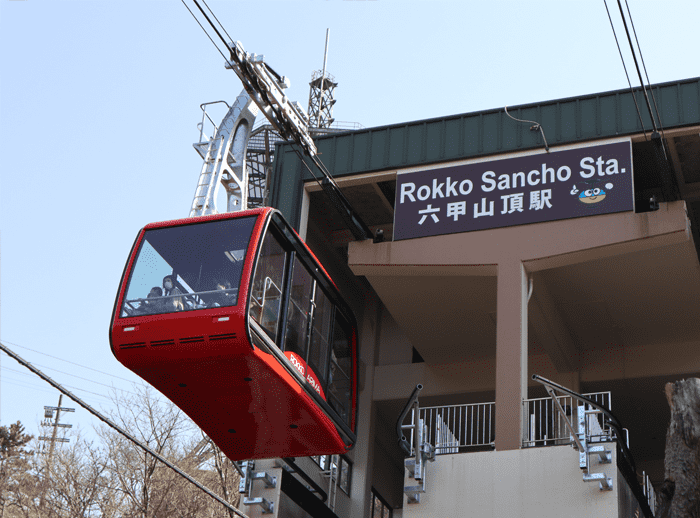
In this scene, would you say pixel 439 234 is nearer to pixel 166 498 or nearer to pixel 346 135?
pixel 346 135

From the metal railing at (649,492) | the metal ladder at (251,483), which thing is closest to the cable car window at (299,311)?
the metal ladder at (251,483)

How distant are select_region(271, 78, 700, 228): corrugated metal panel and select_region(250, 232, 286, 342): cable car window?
6614 millimetres

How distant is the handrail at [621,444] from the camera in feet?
48.4

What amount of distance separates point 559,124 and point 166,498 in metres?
18.0

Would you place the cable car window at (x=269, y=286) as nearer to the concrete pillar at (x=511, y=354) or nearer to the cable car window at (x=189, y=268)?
the cable car window at (x=189, y=268)

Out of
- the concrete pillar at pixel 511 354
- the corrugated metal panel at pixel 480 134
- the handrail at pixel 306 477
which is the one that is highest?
the corrugated metal panel at pixel 480 134

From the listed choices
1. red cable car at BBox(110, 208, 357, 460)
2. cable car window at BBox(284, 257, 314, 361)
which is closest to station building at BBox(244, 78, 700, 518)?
red cable car at BBox(110, 208, 357, 460)

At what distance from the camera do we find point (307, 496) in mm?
18266

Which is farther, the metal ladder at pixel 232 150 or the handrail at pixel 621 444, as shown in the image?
the metal ladder at pixel 232 150

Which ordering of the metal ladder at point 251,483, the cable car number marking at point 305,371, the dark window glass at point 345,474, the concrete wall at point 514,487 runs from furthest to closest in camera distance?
the dark window glass at point 345,474, the metal ladder at point 251,483, the concrete wall at point 514,487, the cable car number marking at point 305,371

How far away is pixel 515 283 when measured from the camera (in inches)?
683

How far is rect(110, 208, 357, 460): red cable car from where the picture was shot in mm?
12219

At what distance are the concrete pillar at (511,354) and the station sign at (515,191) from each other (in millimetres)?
1208

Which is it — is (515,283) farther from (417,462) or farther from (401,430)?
(417,462)
